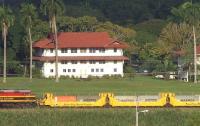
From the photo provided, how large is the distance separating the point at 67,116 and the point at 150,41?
86816 millimetres

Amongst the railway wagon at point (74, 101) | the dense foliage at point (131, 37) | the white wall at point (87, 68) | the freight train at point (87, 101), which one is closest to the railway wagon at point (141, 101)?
the freight train at point (87, 101)

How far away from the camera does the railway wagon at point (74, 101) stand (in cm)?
5017

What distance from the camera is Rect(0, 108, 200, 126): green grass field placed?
44375 millimetres

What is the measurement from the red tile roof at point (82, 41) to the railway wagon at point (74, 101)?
55.3 meters

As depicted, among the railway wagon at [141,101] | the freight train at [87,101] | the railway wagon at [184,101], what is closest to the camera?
the freight train at [87,101]

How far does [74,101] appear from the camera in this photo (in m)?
50.8

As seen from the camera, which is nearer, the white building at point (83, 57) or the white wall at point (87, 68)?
the white wall at point (87, 68)

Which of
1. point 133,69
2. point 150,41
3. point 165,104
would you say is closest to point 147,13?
point 150,41

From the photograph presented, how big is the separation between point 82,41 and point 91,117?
6317cm

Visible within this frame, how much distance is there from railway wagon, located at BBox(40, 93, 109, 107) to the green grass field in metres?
3.32

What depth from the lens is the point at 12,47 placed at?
119 m

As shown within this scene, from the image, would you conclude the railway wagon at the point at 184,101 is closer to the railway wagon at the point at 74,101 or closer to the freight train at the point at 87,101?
the freight train at the point at 87,101

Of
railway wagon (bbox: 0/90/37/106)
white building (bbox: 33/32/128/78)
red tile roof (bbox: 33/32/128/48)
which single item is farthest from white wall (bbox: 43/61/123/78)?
railway wagon (bbox: 0/90/37/106)

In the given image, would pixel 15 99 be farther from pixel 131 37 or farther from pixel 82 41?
pixel 131 37
